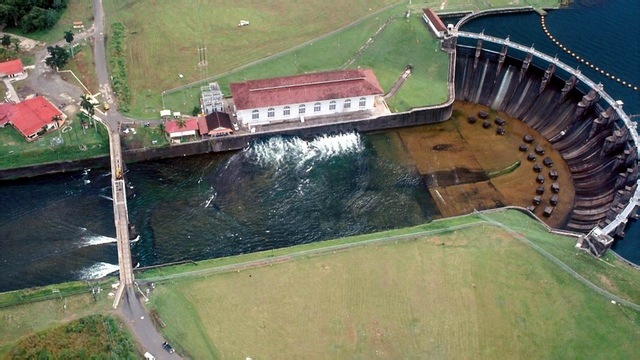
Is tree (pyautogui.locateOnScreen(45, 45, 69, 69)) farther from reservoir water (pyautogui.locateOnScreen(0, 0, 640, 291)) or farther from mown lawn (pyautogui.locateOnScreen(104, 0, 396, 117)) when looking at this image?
reservoir water (pyautogui.locateOnScreen(0, 0, 640, 291))

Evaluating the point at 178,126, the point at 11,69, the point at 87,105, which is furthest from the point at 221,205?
the point at 11,69

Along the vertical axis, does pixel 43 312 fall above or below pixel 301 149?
below

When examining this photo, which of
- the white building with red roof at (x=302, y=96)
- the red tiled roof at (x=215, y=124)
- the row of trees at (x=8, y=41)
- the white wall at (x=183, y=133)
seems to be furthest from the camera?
the row of trees at (x=8, y=41)

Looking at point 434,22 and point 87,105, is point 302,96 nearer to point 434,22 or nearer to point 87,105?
point 87,105

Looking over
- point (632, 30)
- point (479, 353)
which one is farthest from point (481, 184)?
point (632, 30)

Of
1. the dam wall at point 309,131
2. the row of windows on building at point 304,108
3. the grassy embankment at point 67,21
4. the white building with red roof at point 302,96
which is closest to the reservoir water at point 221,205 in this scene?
the dam wall at point 309,131

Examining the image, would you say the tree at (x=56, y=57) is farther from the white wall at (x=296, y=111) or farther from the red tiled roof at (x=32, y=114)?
the white wall at (x=296, y=111)

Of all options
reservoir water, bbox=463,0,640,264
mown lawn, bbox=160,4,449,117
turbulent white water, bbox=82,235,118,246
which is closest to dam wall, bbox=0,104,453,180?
mown lawn, bbox=160,4,449,117
